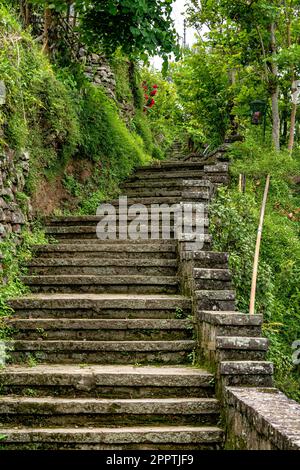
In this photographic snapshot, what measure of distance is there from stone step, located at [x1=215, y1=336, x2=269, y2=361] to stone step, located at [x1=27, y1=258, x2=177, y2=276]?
2.37m

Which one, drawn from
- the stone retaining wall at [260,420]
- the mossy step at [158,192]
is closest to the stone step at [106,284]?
the mossy step at [158,192]

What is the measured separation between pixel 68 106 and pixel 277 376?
16.7ft

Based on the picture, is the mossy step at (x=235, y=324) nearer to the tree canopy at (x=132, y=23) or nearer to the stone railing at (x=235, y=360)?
the stone railing at (x=235, y=360)

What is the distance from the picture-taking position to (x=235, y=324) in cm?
464

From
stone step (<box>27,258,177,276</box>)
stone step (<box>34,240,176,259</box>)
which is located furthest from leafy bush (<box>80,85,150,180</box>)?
stone step (<box>27,258,177,276</box>)

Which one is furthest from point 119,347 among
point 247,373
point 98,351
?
point 247,373

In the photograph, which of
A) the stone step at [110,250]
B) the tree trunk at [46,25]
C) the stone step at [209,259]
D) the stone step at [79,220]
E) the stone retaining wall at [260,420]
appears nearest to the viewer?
the stone retaining wall at [260,420]

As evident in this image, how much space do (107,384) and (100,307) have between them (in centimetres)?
127

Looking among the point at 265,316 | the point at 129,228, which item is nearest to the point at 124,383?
the point at 265,316

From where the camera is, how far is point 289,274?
8.04m

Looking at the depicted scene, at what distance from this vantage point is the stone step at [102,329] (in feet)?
18.5

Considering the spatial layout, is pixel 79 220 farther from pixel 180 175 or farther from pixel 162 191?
pixel 180 175

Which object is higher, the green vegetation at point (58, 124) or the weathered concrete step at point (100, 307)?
the green vegetation at point (58, 124)

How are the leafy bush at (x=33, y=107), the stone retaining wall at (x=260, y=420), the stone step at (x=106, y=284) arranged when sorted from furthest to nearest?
the leafy bush at (x=33, y=107) → the stone step at (x=106, y=284) → the stone retaining wall at (x=260, y=420)
